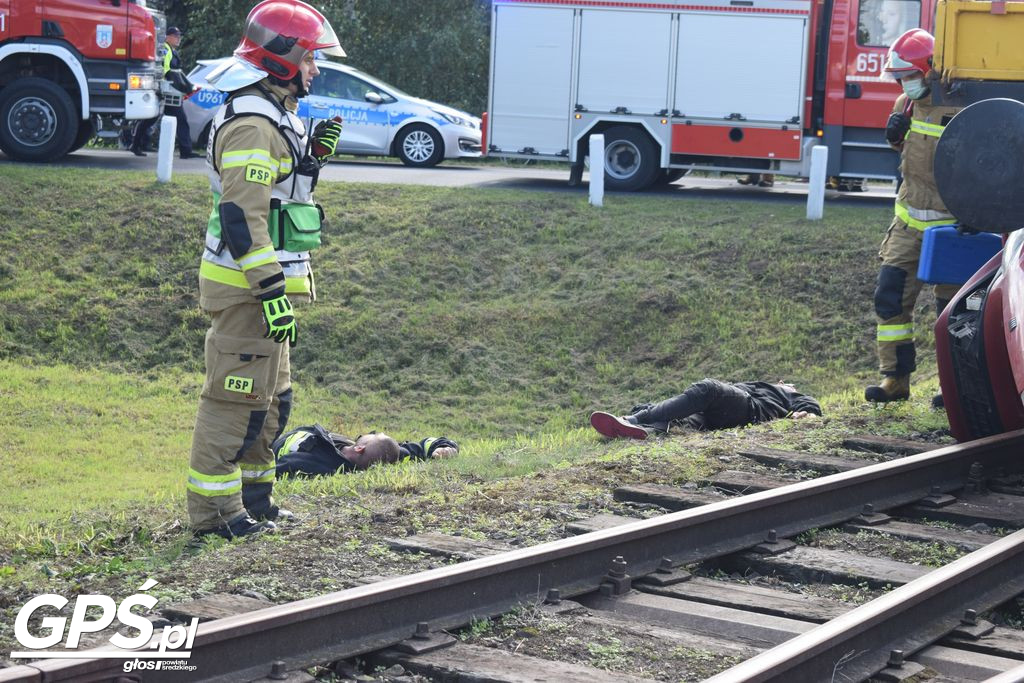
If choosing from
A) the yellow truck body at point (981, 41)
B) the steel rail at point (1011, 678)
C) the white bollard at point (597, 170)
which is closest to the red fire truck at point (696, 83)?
the white bollard at point (597, 170)

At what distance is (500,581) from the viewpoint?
187 inches

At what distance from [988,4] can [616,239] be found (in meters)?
6.72

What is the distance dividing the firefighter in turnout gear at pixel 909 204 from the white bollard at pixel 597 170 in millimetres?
6935

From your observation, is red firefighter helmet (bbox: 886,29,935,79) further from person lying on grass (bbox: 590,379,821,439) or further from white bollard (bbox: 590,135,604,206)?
white bollard (bbox: 590,135,604,206)

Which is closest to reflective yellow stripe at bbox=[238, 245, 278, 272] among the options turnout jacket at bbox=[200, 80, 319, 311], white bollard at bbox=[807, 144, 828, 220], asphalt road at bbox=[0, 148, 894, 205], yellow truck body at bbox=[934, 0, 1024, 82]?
turnout jacket at bbox=[200, 80, 319, 311]

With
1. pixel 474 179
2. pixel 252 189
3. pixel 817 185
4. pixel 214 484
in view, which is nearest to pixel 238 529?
pixel 214 484

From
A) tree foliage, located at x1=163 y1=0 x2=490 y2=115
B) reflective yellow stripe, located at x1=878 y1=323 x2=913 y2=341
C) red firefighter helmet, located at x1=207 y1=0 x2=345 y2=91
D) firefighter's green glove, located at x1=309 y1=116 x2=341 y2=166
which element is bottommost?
reflective yellow stripe, located at x1=878 y1=323 x2=913 y2=341

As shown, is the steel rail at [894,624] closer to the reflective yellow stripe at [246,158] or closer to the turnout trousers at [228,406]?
the turnout trousers at [228,406]

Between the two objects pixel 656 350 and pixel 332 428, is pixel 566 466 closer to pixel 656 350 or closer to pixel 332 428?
pixel 332 428

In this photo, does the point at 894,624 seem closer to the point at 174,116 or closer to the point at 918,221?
the point at 918,221

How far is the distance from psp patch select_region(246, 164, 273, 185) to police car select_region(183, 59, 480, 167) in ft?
51.1

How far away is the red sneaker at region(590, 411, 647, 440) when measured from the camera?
8.62 metres

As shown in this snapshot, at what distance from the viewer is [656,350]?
40.8 ft

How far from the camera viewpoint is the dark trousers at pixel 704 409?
869 centimetres
